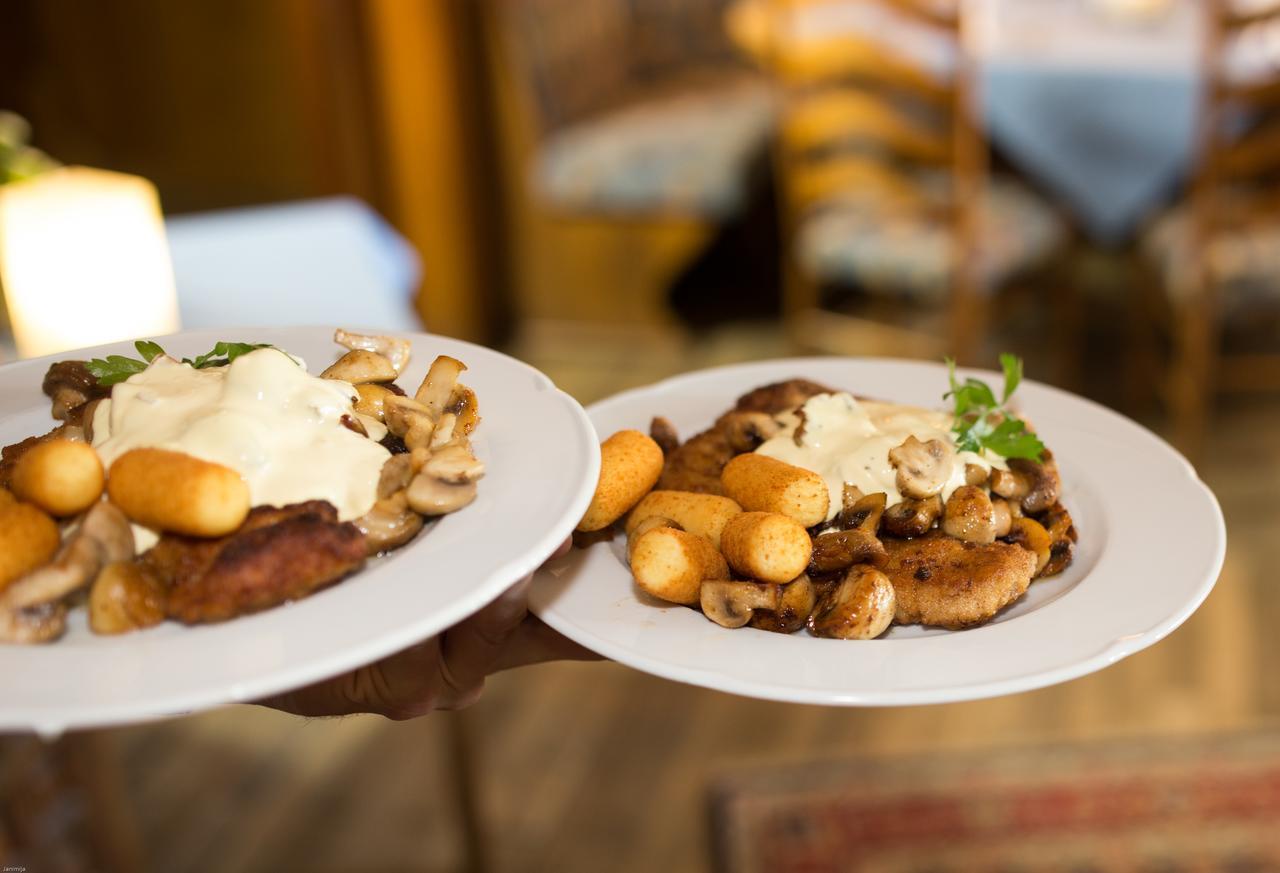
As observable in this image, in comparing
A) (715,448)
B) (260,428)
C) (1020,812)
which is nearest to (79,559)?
(260,428)

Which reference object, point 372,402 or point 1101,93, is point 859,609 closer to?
point 372,402

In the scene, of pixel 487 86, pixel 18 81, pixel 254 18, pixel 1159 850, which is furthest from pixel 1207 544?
pixel 18 81

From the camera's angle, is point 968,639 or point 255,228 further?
point 255,228

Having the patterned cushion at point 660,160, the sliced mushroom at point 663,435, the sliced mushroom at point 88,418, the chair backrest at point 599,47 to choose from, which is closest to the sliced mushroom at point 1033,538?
the sliced mushroom at point 663,435

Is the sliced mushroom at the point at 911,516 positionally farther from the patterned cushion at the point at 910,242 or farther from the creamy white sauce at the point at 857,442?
the patterned cushion at the point at 910,242

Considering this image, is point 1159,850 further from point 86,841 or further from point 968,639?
point 86,841

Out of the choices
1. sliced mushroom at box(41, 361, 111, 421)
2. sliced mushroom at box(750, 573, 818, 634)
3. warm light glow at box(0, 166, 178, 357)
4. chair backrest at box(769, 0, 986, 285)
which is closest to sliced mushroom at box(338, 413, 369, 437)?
sliced mushroom at box(41, 361, 111, 421)
